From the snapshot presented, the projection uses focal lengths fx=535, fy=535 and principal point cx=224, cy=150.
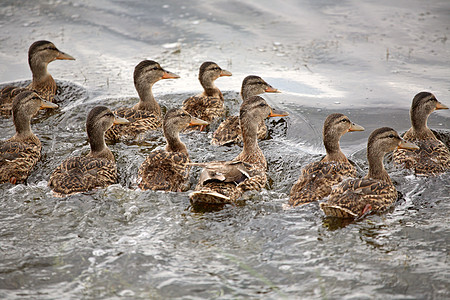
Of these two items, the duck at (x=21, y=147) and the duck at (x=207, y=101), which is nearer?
the duck at (x=21, y=147)

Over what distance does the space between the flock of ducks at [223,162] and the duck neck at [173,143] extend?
0.05 ft

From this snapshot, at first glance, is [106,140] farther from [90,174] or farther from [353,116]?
[353,116]

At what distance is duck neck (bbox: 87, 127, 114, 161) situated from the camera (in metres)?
7.31

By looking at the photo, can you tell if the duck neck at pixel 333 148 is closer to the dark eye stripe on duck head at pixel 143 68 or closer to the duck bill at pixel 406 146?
the duck bill at pixel 406 146

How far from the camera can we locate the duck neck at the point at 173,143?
7.46 metres

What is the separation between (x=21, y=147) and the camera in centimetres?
719

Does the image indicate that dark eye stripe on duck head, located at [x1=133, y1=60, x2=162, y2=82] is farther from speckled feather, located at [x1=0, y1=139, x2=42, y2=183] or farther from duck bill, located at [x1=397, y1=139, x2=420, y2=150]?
duck bill, located at [x1=397, y1=139, x2=420, y2=150]

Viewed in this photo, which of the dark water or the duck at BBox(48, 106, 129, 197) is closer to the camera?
the dark water

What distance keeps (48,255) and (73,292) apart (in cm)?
67

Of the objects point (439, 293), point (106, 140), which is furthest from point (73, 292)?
point (106, 140)

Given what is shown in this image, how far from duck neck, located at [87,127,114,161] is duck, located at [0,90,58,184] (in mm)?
799

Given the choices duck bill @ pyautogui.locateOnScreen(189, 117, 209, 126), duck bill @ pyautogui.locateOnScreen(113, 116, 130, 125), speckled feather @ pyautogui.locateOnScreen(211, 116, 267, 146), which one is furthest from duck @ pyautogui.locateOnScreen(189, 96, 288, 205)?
duck bill @ pyautogui.locateOnScreen(113, 116, 130, 125)

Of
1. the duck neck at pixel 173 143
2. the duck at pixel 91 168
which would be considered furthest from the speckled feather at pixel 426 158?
the duck at pixel 91 168

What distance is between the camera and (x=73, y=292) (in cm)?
454
